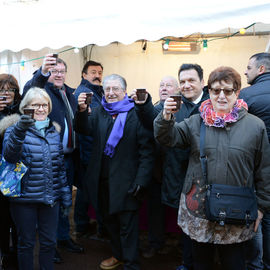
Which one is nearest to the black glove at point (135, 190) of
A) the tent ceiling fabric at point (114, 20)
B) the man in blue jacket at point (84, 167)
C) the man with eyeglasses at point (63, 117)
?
the man with eyeglasses at point (63, 117)

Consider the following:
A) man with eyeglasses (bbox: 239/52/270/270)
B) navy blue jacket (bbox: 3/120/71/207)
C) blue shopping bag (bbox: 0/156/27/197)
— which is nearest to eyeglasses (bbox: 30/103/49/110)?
navy blue jacket (bbox: 3/120/71/207)

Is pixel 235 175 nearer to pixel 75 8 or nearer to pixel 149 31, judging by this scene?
pixel 149 31

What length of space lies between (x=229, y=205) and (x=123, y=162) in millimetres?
1113

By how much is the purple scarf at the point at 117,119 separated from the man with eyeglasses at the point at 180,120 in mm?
253

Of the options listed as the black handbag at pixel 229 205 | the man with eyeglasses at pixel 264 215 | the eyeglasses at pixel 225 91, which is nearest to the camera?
the black handbag at pixel 229 205

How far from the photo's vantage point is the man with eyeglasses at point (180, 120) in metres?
2.63

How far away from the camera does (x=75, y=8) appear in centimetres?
354

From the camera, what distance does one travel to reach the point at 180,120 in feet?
9.07

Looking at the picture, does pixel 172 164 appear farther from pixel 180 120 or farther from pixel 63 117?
pixel 63 117

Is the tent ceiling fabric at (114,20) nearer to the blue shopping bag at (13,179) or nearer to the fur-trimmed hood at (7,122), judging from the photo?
the fur-trimmed hood at (7,122)

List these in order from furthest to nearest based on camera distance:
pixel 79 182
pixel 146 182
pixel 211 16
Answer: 1. pixel 79 182
2. pixel 211 16
3. pixel 146 182

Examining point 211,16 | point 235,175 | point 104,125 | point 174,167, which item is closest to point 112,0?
point 211,16

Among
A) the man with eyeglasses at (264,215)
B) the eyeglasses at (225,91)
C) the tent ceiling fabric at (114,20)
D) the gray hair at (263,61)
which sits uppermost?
the tent ceiling fabric at (114,20)

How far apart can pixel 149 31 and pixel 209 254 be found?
225 cm
